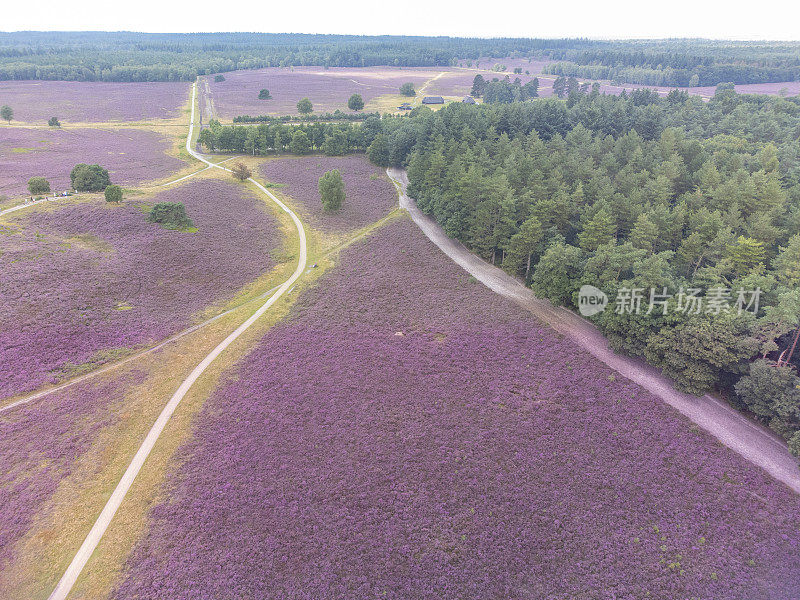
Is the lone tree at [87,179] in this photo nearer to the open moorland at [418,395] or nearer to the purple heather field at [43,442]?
the open moorland at [418,395]

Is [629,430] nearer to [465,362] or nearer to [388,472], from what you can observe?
[465,362]

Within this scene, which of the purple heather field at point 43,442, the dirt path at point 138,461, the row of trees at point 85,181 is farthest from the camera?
the row of trees at point 85,181

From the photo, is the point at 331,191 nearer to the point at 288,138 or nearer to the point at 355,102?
the point at 288,138

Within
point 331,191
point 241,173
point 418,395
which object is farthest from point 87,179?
point 418,395

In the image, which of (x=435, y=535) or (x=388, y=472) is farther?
(x=388, y=472)

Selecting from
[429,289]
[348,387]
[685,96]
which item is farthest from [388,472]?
[685,96]

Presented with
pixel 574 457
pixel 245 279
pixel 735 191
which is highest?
pixel 735 191

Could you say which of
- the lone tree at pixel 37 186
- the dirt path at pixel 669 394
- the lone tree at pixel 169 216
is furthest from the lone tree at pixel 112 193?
the dirt path at pixel 669 394

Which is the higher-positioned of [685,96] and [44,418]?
[685,96]
